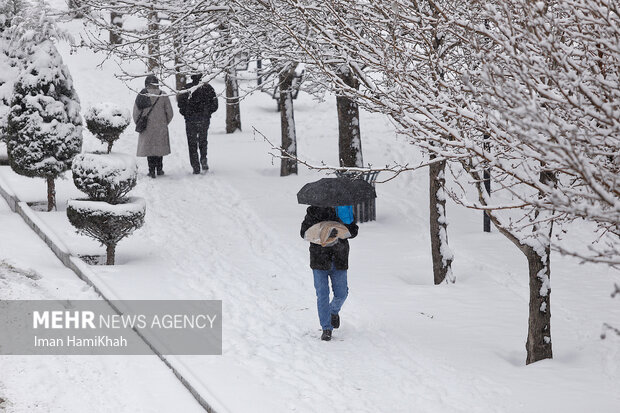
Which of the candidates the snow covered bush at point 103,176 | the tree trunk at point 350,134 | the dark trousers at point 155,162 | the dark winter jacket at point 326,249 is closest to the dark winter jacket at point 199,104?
the dark trousers at point 155,162

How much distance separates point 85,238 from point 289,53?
4.50 metres

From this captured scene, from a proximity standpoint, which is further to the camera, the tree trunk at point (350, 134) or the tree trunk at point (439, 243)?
the tree trunk at point (350, 134)

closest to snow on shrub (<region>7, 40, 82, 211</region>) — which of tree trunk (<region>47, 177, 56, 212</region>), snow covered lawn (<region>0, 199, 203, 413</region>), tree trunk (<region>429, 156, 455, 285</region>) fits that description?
tree trunk (<region>47, 177, 56, 212</region>)

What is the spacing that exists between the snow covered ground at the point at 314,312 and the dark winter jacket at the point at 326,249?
85cm

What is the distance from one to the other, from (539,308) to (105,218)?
18.1 ft

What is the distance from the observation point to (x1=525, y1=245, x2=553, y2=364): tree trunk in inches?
340

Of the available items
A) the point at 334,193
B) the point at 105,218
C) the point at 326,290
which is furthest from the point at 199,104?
the point at 334,193

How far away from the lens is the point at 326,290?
9.07 m

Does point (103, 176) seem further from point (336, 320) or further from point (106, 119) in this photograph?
point (106, 119)

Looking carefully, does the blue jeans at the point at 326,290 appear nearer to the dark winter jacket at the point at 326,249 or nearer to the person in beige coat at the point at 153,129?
the dark winter jacket at the point at 326,249

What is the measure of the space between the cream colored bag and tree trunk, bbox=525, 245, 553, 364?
72.2 inches

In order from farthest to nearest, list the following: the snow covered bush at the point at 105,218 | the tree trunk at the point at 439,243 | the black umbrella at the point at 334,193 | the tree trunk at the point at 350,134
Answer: the tree trunk at the point at 350,134 → the tree trunk at the point at 439,243 → the snow covered bush at the point at 105,218 → the black umbrella at the point at 334,193

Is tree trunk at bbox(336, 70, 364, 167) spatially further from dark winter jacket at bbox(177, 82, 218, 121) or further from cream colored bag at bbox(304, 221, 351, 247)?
cream colored bag at bbox(304, 221, 351, 247)

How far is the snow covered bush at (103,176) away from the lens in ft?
36.8
